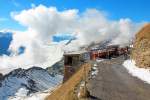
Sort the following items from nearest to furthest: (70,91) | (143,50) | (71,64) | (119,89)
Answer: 1. (119,89)
2. (70,91)
3. (143,50)
4. (71,64)

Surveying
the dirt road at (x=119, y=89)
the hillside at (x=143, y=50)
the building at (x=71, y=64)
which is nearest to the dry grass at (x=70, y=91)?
the dirt road at (x=119, y=89)

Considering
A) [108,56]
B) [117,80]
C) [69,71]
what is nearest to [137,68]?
[117,80]

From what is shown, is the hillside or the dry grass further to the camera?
the hillside

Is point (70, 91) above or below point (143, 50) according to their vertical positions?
below

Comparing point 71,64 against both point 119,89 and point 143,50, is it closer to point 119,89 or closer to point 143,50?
point 143,50

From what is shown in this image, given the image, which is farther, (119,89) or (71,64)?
(71,64)

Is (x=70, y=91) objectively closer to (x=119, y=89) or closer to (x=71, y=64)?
(x=119, y=89)

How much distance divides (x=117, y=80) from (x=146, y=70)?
7341 millimetres

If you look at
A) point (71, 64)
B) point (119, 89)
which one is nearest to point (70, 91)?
point (119, 89)

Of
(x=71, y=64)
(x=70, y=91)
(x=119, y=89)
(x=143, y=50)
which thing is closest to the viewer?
(x=119, y=89)

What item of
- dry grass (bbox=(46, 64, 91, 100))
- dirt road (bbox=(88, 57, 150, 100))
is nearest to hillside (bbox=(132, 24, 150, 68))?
dry grass (bbox=(46, 64, 91, 100))

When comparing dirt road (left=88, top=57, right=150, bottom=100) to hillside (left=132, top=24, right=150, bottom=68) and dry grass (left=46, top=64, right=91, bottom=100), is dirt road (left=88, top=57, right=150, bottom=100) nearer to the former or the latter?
dry grass (left=46, top=64, right=91, bottom=100)

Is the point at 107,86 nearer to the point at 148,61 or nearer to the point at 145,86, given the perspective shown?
the point at 145,86

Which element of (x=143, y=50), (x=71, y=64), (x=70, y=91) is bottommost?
(x=70, y=91)
